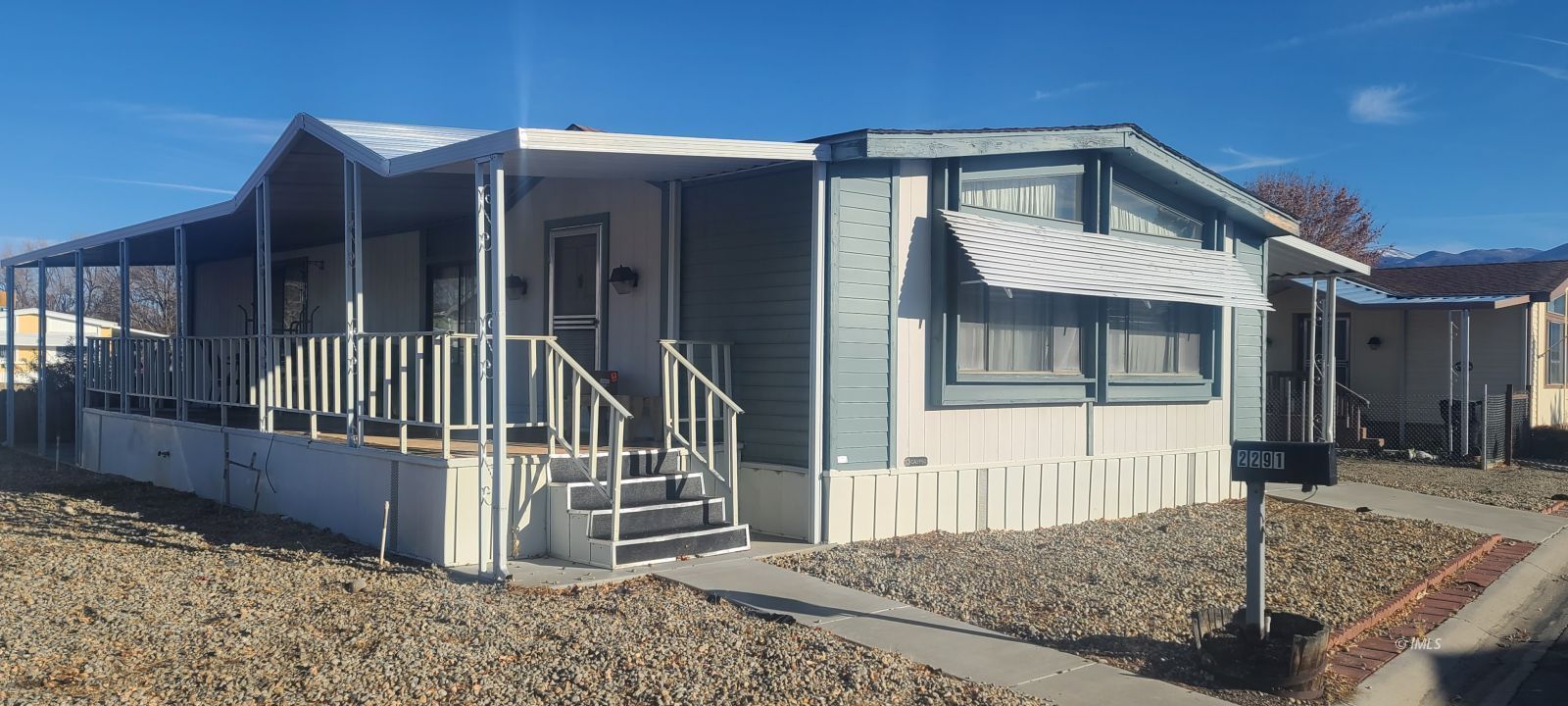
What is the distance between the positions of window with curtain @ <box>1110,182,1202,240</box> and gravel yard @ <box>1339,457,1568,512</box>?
4.18m

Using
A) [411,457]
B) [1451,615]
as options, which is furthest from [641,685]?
[1451,615]

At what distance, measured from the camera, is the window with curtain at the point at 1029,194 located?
27.1 ft

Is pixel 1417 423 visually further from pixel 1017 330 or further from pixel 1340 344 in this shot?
pixel 1017 330

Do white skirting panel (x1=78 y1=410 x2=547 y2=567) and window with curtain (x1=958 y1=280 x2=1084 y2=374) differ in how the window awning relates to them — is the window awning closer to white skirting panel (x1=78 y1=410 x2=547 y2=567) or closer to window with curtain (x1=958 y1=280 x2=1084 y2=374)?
window with curtain (x1=958 y1=280 x2=1084 y2=374)

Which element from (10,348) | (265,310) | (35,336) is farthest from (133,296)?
(265,310)

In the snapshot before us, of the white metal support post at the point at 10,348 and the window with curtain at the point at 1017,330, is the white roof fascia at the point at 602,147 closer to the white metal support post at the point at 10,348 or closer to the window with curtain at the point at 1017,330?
the window with curtain at the point at 1017,330

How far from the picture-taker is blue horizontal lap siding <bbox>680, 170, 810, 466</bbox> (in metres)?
7.46

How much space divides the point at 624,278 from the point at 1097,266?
3741mm

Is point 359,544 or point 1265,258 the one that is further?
point 1265,258

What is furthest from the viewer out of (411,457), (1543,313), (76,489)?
(1543,313)

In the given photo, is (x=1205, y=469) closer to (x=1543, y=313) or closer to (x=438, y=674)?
(x=438, y=674)

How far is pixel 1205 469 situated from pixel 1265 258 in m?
2.31

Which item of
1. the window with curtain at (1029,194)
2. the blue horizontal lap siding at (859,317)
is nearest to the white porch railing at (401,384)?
the blue horizontal lap siding at (859,317)

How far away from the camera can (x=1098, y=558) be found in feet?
24.0
